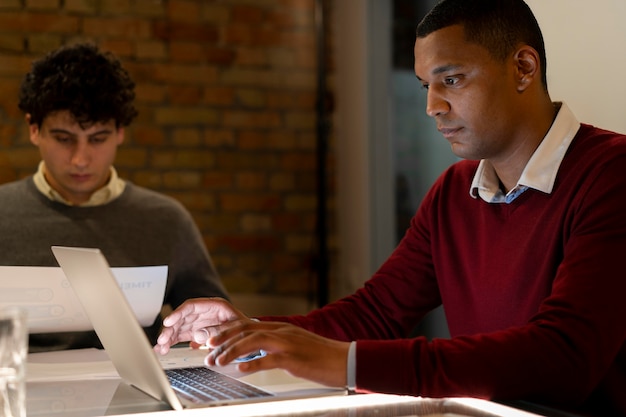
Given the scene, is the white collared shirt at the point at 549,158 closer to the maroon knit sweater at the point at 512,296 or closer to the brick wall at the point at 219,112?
the maroon knit sweater at the point at 512,296

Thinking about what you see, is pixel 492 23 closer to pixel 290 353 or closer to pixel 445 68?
pixel 445 68

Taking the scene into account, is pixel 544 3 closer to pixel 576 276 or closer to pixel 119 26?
pixel 576 276

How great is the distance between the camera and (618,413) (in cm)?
131

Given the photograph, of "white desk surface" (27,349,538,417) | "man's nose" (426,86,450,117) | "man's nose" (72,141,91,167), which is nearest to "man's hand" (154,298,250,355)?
"white desk surface" (27,349,538,417)

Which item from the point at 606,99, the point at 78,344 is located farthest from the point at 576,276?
the point at 78,344

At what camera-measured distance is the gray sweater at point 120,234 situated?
6.78 feet

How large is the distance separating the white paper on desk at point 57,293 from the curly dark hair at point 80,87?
0.48m

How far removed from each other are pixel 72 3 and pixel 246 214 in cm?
107

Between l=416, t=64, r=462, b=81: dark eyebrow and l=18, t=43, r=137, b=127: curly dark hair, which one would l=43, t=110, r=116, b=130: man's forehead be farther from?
l=416, t=64, r=462, b=81: dark eyebrow

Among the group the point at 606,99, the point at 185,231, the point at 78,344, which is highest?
the point at 606,99

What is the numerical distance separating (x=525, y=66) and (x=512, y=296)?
40 centimetres

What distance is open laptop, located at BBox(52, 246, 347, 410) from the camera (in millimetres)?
1063

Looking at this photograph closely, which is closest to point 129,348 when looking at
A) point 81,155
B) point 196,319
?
point 196,319

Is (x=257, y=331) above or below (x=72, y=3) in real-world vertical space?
below
